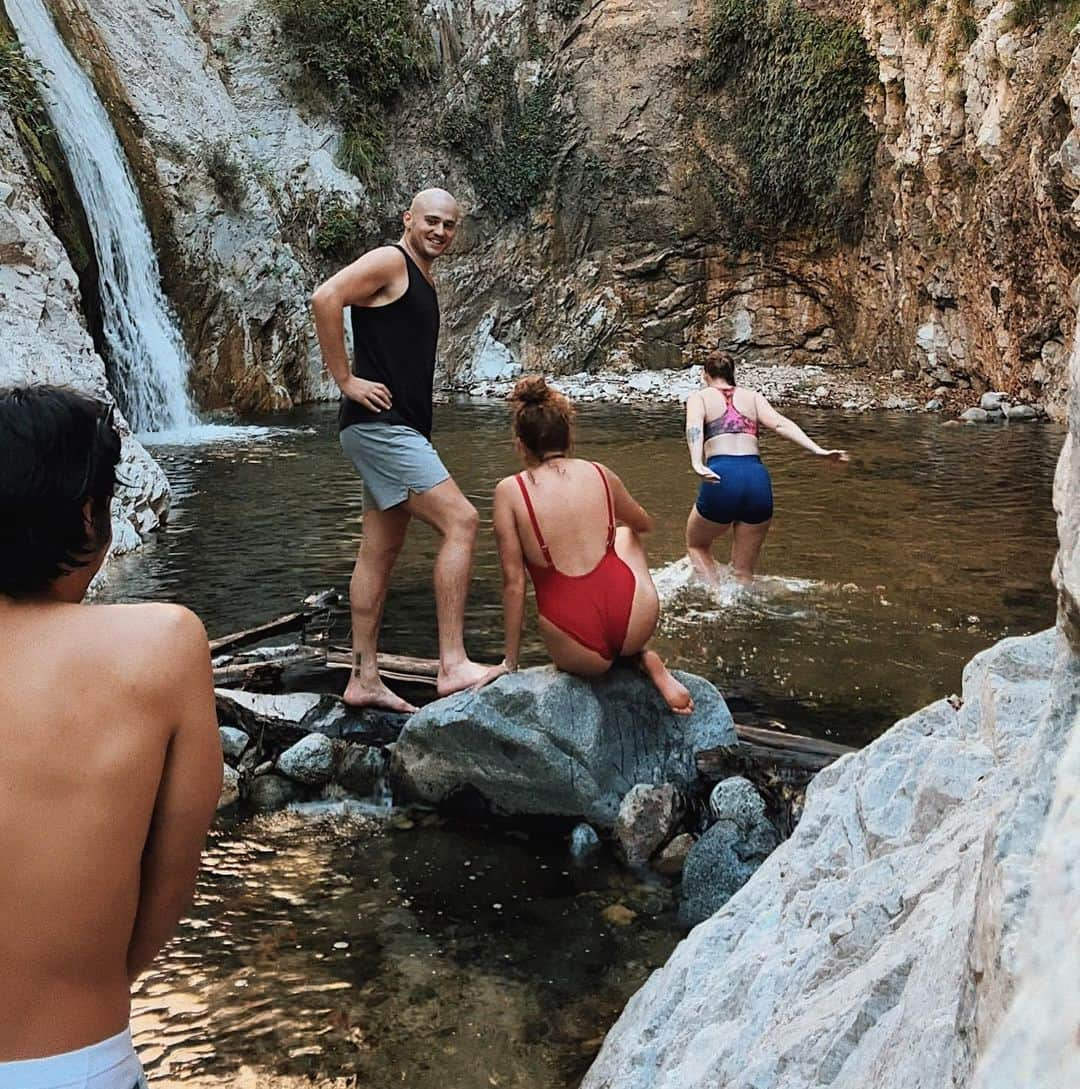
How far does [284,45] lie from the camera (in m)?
22.4

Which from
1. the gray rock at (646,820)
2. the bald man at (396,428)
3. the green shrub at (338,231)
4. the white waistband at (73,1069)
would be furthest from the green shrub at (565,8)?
the white waistband at (73,1069)

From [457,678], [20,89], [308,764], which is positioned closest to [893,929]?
[308,764]

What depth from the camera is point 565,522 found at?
14.1 ft

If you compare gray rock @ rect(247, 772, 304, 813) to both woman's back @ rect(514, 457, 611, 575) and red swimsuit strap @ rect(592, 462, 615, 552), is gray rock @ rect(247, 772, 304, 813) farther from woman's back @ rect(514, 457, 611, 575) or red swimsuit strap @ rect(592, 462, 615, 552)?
red swimsuit strap @ rect(592, 462, 615, 552)

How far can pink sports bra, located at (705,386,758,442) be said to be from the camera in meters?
7.05

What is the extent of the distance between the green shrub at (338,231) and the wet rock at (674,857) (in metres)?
19.2

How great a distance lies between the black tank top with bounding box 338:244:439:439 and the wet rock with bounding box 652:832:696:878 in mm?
2017

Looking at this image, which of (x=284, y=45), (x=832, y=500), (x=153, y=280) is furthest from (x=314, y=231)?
(x=832, y=500)

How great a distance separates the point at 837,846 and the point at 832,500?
8065 millimetres

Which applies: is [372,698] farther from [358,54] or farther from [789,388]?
[358,54]

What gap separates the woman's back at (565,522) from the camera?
4309 millimetres

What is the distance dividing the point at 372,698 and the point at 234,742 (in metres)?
0.60

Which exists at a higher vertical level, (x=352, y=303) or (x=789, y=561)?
(x=352, y=303)

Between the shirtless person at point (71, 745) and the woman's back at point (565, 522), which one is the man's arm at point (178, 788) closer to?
the shirtless person at point (71, 745)
